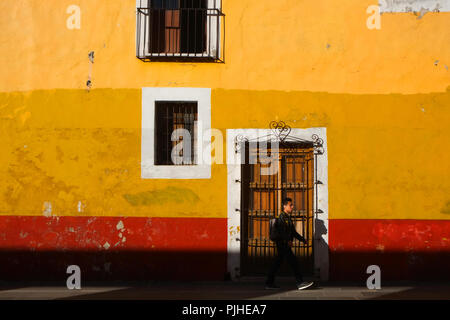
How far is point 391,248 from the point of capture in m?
9.89

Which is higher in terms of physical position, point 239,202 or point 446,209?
point 239,202

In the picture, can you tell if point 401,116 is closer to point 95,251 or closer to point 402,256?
point 402,256

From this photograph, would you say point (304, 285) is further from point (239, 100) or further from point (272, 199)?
point (239, 100)

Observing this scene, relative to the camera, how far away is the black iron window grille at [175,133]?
10.4 m

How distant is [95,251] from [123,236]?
2.00 ft

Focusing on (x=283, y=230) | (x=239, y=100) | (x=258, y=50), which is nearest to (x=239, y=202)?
(x=283, y=230)

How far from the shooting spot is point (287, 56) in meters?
10.2

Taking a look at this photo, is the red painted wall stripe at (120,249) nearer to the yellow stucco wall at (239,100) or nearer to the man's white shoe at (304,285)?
the yellow stucco wall at (239,100)

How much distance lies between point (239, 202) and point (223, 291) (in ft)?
5.91

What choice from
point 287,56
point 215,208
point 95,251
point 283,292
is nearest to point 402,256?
point 283,292

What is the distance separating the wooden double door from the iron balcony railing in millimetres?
2135

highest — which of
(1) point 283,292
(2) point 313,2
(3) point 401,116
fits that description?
(2) point 313,2

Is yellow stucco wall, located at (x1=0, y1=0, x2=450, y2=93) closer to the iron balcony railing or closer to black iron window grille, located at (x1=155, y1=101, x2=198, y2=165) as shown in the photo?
the iron balcony railing

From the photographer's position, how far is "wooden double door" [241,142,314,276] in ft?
33.8
